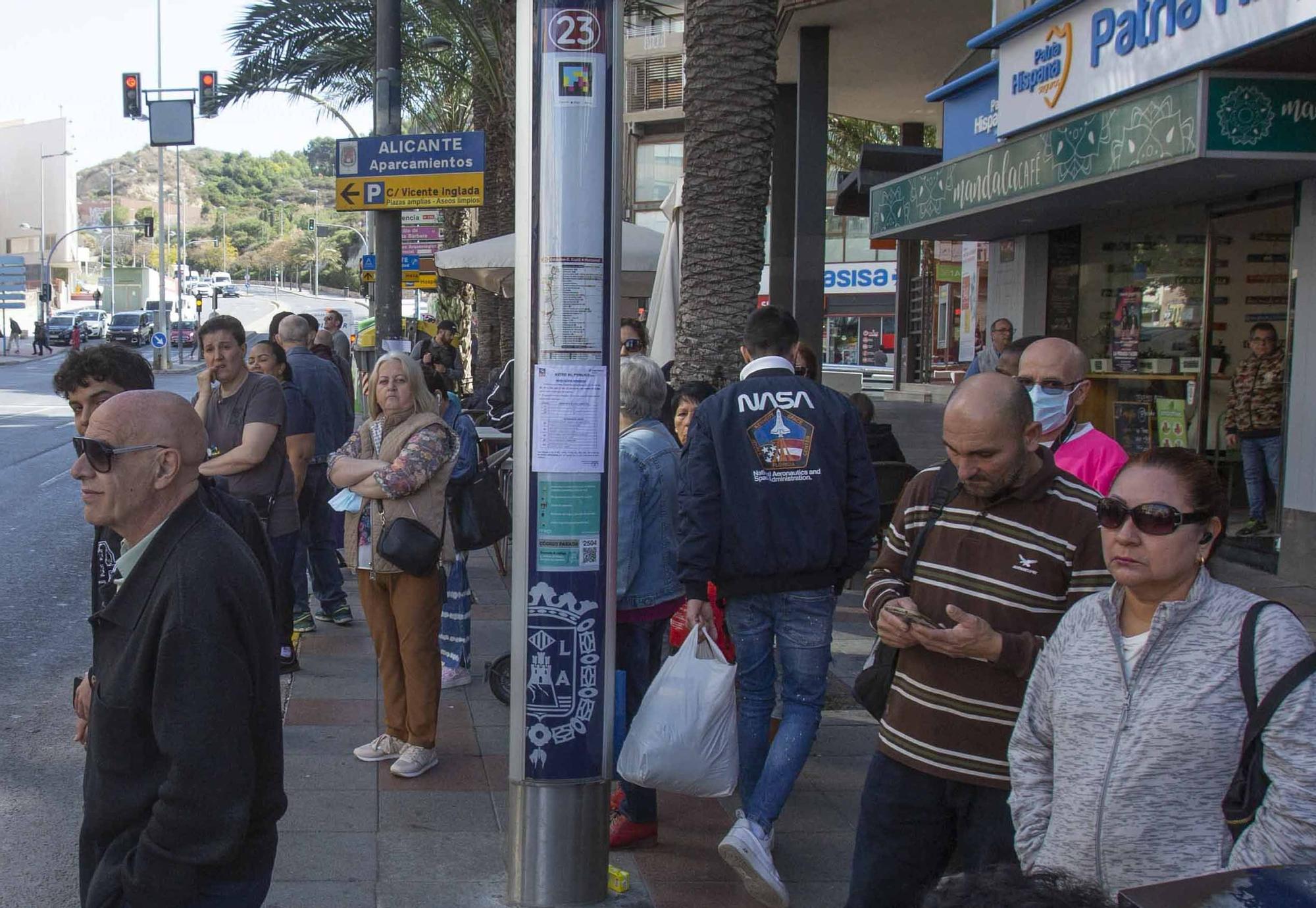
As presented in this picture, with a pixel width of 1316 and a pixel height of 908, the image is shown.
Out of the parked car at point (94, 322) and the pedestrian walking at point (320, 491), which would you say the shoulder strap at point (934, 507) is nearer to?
the pedestrian walking at point (320, 491)

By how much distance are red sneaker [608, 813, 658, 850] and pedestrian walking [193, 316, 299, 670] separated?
2.19 meters

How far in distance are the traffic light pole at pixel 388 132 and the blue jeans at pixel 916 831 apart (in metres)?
8.78

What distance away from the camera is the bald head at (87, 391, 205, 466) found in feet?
8.50

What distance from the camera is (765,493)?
454 centimetres

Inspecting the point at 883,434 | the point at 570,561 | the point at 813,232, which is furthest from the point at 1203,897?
the point at 813,232

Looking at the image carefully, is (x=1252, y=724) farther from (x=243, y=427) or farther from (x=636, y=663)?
(x=243, y=427)

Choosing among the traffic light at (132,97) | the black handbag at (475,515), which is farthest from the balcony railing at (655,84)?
the black handbag at (475,515)

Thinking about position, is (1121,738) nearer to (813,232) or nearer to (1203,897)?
(1203,897)

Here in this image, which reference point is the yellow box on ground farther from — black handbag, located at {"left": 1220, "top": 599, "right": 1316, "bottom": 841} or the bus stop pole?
black handbag, located at {"left": 1220, "top": 599, "right": 1316, "bottom": 841}

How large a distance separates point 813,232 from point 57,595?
959 cm

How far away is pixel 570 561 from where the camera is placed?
4.02 meters

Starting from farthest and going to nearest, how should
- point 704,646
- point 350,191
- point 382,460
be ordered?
1. point 350,191
2. point 382,460
3. point 704,646

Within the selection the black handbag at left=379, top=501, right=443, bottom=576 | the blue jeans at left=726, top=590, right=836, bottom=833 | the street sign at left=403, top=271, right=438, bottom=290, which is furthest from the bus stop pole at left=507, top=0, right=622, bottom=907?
the street sign at left=403, top=271, right=438, bottom=290

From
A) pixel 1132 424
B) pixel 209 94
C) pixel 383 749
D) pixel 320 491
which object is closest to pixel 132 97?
pixel 209 94
